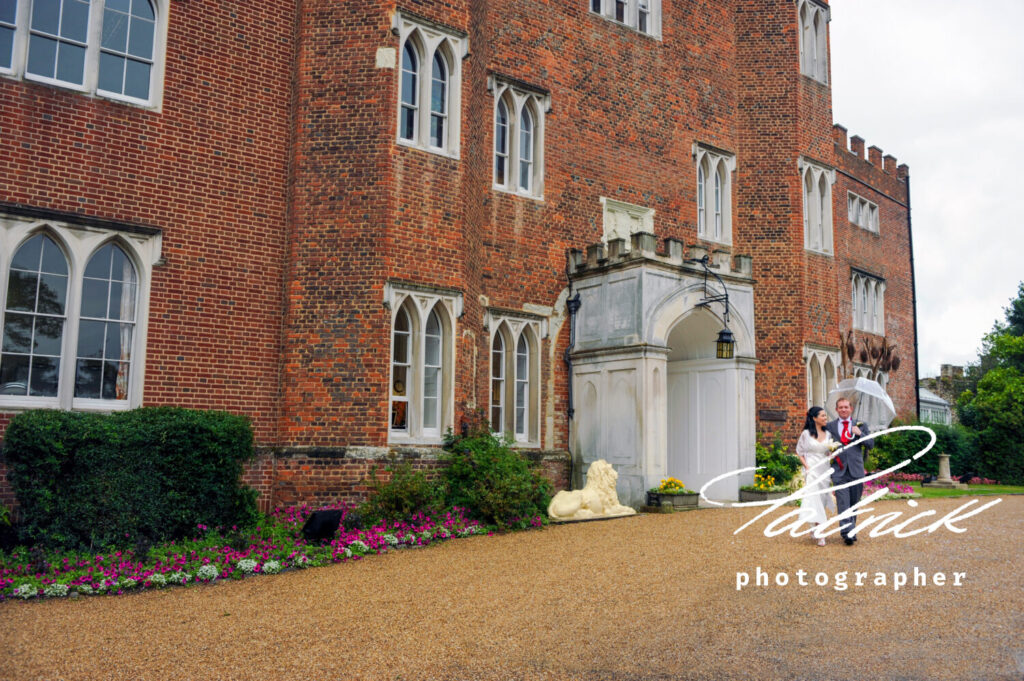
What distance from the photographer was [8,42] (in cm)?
1071

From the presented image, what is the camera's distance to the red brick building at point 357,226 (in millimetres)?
10969

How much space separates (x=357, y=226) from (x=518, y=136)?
4.65 metres

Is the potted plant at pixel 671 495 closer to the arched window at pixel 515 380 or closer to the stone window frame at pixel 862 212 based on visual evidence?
the arched window at pixel 515 380

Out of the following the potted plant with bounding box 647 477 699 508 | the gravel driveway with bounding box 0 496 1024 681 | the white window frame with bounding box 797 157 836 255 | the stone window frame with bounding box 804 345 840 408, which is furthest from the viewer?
the white window frame with bounding box 797 157 836 255

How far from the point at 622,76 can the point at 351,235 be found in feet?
26.5

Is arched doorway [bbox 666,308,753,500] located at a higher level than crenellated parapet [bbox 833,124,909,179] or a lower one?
lower

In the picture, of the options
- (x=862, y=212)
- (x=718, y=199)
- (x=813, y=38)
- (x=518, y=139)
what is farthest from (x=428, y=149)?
(x=862, y=212)

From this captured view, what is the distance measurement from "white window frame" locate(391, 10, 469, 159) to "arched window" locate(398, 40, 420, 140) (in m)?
0.02

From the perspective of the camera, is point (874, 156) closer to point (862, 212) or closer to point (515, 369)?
point (862, 212)

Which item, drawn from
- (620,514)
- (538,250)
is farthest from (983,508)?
(538,250)

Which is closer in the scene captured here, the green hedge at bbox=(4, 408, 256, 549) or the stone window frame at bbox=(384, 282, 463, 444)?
the green hedge at bbox=(4, 408, 256, 549)

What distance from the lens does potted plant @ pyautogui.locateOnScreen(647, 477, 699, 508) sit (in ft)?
45.8

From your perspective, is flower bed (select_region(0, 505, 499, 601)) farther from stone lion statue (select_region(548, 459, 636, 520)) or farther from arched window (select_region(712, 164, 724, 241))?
arched window (select_region(712, 164, 724, 241))
